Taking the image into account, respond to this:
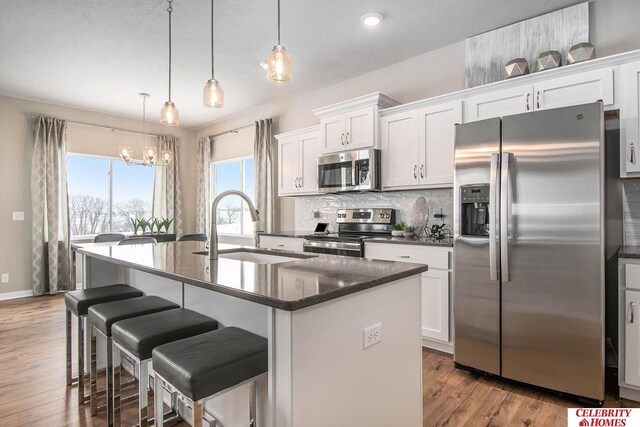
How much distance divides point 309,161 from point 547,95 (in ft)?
8.49

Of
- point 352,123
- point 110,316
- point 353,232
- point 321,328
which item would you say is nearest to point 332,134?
point 352,123

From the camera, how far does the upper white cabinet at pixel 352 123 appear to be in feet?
11.8

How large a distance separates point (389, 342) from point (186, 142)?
20.8 feet

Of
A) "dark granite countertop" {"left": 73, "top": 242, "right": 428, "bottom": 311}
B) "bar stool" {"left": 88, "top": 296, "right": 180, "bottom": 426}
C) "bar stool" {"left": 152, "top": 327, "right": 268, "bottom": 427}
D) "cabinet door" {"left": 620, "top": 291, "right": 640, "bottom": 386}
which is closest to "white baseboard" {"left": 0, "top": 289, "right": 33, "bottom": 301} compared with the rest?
"bar stool" {"left": 88, "top": 296, "right": 180, "bottom": 426}

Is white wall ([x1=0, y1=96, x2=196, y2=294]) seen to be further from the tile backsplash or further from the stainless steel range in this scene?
the stainless steel range

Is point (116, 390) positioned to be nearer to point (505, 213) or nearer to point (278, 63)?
point (278, 63)

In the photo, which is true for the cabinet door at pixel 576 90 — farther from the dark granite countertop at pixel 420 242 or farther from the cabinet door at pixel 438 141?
the dark granite countertop at pixel 420 242

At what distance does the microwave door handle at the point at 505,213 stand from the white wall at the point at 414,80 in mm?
1327

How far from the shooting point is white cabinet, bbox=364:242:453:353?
2.87 m

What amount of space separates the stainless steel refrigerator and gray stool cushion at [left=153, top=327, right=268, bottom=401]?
1.77m

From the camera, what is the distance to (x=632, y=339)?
2.10m

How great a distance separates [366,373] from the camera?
1.39 metres

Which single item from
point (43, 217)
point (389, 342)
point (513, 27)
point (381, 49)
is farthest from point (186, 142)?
point (389, 342)

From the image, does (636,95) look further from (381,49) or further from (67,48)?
(67,48)
